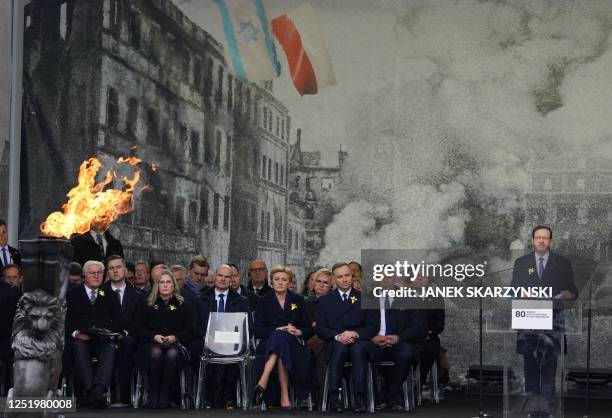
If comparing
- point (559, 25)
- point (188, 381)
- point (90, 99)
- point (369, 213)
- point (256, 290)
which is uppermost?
point (559, 25)

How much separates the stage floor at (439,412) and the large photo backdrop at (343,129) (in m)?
2.20

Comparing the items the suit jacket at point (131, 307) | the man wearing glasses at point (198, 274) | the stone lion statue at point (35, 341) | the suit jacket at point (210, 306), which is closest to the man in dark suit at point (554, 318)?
the suit jacket at point (210, 306)

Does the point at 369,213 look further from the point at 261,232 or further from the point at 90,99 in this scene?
the point at 90,99

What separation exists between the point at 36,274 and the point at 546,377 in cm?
345

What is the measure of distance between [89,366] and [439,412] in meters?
2.90

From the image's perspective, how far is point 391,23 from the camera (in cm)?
1348

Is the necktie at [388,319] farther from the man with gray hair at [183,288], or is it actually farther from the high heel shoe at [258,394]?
the man with gray hair at [183,288]

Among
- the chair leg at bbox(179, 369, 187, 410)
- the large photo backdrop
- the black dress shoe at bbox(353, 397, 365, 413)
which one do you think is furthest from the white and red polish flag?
the black dress shoe at bbox(353, 397, 365, 413)

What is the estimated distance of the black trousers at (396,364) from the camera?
9922 mm

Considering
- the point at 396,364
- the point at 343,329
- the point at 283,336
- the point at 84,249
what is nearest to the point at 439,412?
the point at 396,364

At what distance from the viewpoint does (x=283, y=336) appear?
9820 mm

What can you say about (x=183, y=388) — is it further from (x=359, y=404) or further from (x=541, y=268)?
(x=541, y=268)

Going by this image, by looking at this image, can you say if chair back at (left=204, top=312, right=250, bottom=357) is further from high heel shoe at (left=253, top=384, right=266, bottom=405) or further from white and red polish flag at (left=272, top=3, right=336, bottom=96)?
white and red polish flag at (left=272, top=3, right=336, bottom=96)

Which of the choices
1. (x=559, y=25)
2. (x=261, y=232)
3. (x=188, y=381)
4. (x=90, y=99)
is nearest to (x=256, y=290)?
(x=188, y=381)
